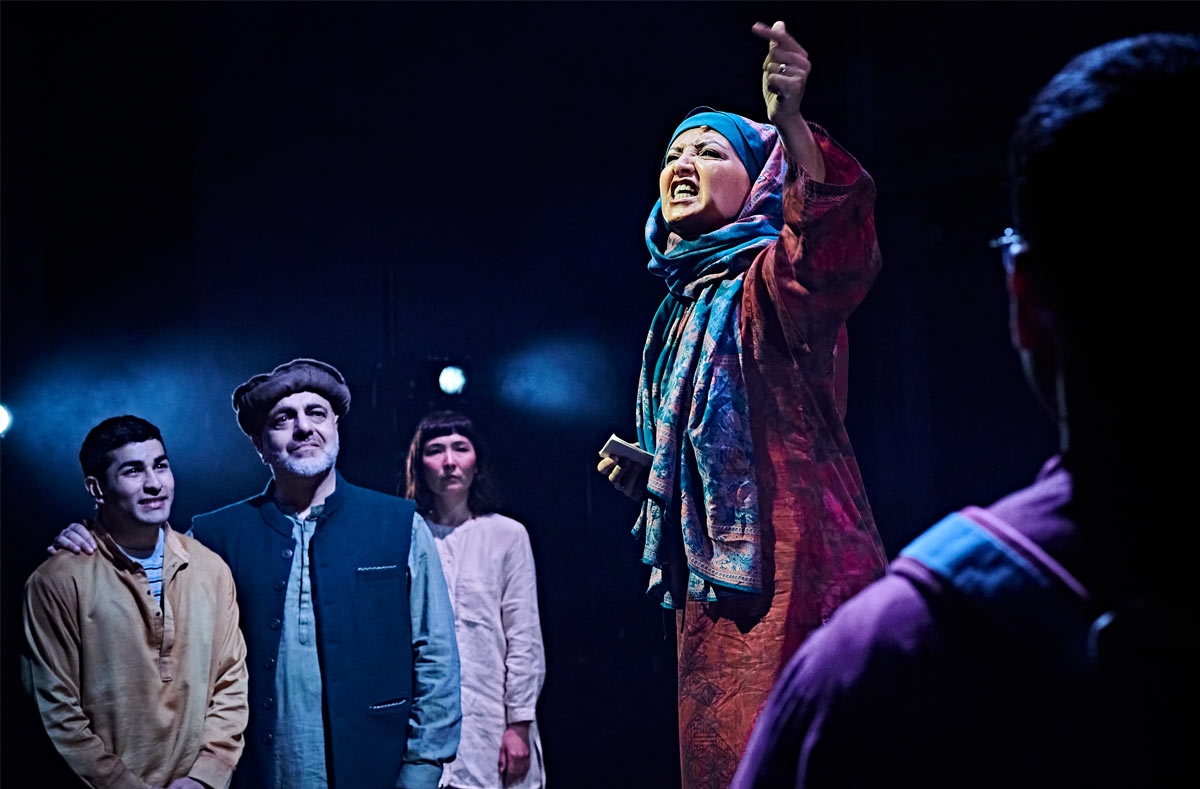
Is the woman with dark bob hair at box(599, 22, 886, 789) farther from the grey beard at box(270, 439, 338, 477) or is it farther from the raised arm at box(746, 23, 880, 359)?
the grey beard at box(270, 439, 338, 477)

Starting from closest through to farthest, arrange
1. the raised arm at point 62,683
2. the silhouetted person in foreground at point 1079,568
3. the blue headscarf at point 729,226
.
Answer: the silhouetted person in foreground at point 1079,568 → the blue headscarf at point 729,226 → the raised arm at point 62,683

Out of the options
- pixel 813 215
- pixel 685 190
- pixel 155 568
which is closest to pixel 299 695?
pixel 155 568

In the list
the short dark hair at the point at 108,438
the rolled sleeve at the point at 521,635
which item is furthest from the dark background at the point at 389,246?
the short dark hair at the point at 108,438

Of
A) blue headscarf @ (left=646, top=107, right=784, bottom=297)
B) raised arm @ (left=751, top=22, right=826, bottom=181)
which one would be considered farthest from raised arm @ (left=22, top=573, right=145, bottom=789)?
raised arm @ (left=751, top=22, right=826, bottom=181)

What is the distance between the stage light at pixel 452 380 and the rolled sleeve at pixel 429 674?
0.59 metres

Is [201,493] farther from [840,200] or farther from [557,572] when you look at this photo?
[840,200]

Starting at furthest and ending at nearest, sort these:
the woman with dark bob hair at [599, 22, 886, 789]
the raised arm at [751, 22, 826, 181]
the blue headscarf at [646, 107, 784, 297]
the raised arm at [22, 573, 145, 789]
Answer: the raised arm at [22, 573, 145, 789] < the blue headscarf at [646, 107, 784, 297] < the woman with dark bob hair at [599, 22, 886, 789] < the raised arm at [751, 22, 826, 181]

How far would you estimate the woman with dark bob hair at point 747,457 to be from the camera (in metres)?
2.40

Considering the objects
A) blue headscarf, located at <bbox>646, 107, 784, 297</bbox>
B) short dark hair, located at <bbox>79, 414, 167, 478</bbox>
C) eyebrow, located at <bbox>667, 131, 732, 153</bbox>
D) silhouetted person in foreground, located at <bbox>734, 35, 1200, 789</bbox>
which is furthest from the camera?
short dark hair, located at <bbox>79, 414, 167, 478</bbox>

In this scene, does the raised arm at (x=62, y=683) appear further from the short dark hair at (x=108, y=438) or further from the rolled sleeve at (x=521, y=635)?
the rolled sleeve at (x=521, y=635)

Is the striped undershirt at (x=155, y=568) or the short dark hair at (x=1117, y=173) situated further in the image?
the striped undershirt at (x=155, y=568)

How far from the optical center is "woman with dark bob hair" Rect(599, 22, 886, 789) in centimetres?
240

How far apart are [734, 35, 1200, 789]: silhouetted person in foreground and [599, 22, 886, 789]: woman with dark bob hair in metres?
1.38

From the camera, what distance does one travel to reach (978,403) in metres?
3.07
